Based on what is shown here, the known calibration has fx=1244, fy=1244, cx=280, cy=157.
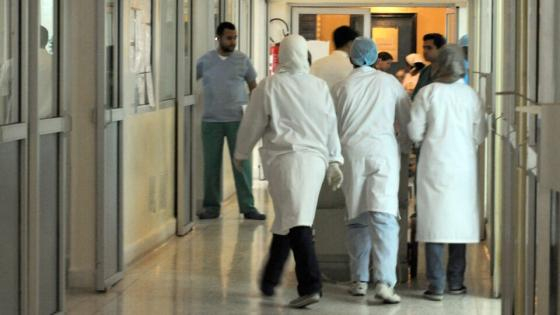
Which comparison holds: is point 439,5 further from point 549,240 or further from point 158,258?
point 549,240

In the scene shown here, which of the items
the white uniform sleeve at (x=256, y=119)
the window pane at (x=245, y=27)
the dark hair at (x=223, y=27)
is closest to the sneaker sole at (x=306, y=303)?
the white uniform sleeve at (x=256, y=119)

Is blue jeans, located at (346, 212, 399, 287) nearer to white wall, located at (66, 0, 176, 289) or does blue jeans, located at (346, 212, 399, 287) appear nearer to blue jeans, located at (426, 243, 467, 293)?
blue jeans, located at (426, 243, 467, 293)

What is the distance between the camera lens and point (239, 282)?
8125 millimetres

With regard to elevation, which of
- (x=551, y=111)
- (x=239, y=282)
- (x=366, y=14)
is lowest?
(x=239, y=282)

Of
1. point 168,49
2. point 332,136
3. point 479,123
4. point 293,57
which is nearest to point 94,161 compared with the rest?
point 293,57


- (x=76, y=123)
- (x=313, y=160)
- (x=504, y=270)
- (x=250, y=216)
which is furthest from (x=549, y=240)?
(x=250, y=216)

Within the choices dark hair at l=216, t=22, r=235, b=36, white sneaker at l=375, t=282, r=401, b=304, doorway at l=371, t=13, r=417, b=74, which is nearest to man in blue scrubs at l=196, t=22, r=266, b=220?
dark hair at l=216, t=22, r=235, b=36

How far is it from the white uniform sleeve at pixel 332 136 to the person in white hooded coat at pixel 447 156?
0.48 meters

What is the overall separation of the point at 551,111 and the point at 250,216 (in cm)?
811

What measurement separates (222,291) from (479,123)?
191 cm

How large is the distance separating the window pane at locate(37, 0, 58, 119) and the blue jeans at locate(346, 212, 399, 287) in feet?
6.88

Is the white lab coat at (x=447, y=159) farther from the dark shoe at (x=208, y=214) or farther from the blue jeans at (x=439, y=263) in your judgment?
the dark shoe at (x=208, y=214)

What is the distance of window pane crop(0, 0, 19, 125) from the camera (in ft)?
18.1

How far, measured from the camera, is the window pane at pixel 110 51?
7742mm
